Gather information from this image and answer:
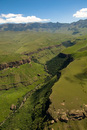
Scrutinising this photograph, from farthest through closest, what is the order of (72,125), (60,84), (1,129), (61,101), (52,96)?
(60,84)
(1,129)
(52,96)
(61,101)
(72,125)

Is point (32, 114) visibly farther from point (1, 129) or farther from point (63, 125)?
point (63, 125)

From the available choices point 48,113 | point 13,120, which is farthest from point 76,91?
point 13,120

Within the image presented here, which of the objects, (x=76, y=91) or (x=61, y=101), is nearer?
(x=61, y=101)

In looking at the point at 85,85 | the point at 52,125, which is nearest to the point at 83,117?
the point at 52,125

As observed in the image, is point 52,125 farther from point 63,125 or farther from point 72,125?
point 72,125

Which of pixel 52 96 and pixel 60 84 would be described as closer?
pixel 52 96

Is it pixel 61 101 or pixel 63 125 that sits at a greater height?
pixel 61 101

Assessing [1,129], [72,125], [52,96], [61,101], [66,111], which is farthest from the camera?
[1,129]

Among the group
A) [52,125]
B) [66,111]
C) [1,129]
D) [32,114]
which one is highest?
[66,111]

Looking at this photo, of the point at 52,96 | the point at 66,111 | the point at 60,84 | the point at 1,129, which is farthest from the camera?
the point at 60,84
